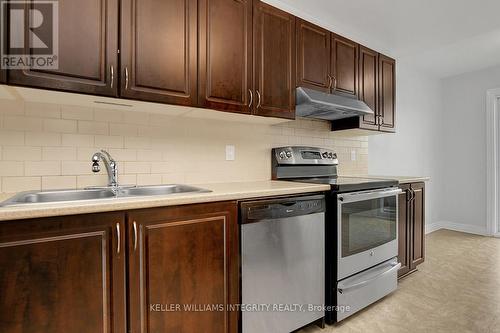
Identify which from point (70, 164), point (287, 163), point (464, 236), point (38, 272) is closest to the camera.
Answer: point (38, 272)

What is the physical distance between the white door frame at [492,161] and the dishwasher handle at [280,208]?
3.87 m

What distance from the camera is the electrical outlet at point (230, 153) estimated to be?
7.13ft

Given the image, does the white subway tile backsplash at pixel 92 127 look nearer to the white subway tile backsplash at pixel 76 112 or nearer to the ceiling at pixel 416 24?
the white subway tile backsplash at pixel 76 112

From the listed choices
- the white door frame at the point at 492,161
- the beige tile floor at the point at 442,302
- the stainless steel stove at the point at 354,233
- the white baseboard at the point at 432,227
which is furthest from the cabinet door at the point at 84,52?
the white door frame at the point at 492,161

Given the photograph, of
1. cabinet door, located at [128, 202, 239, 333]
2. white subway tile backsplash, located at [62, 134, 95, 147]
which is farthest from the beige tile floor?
white subway tile backsplash, located at [62, 134, 95, 147]

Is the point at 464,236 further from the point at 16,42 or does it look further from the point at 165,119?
the point at 16,42

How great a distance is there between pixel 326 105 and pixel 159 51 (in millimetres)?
1303

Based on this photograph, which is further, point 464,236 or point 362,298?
point 464,236

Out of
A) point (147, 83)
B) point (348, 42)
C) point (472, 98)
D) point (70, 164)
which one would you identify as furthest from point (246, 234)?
point (472, 98)

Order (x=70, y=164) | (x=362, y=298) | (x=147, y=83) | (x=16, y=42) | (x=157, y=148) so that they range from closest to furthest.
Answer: (x=16, y=42) → (x=147, y=83) → (x=70, y=164) → (x=157, y=148) → (x=362, y=298)

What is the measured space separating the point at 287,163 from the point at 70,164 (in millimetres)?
1583

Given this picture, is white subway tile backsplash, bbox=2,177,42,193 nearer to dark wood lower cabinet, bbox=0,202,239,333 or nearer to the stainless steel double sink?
the stainless steel double sink

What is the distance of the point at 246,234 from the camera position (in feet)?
4.95

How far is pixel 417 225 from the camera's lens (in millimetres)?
2715
